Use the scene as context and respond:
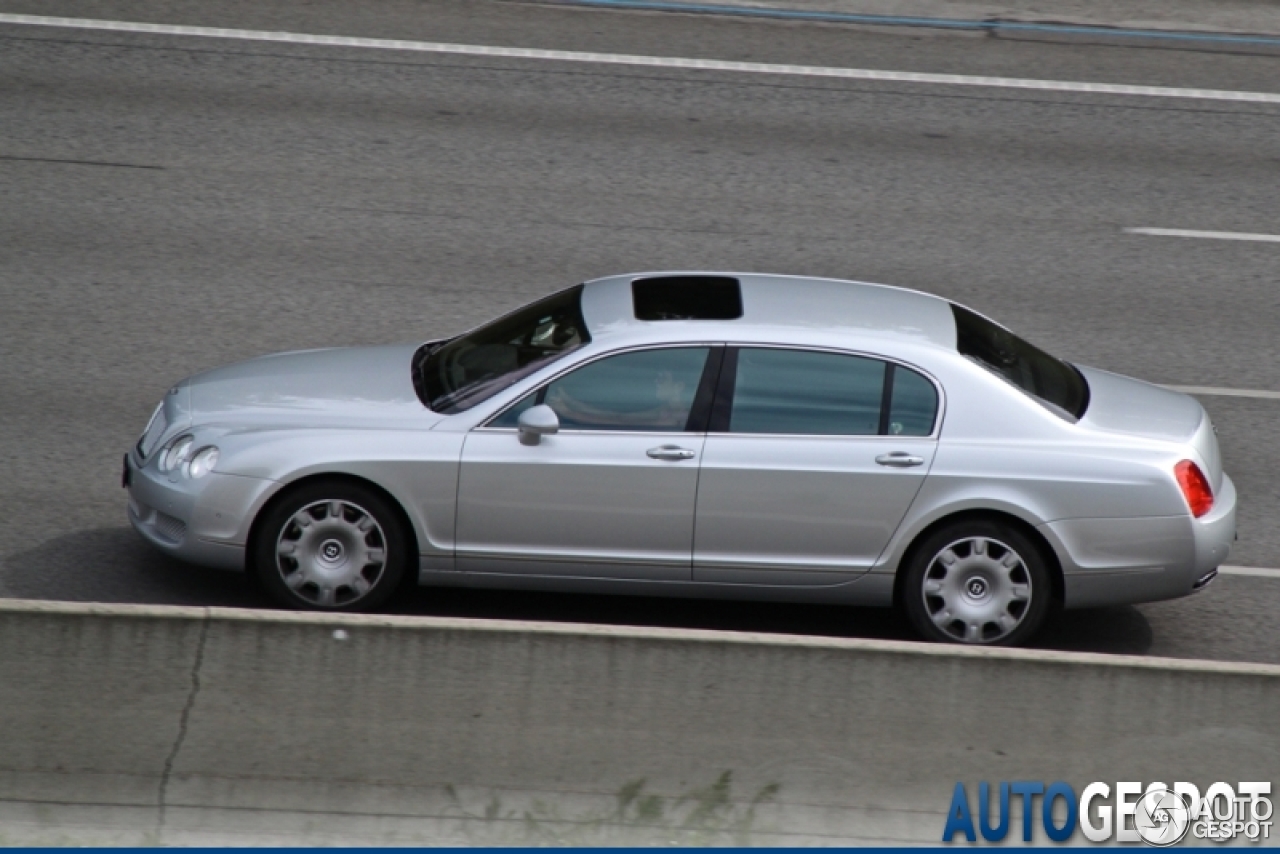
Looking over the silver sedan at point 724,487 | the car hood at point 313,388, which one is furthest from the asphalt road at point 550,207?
the car hood at point 313,388

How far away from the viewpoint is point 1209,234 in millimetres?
12758

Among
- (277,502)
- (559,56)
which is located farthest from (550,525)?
(559,56)

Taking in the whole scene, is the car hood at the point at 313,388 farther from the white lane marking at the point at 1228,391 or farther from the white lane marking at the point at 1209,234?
the white lane marking at the point at 1209,234

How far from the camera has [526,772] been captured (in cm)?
594

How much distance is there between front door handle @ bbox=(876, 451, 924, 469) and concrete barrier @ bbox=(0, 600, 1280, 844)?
1.37m

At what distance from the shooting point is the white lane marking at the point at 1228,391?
34.2 ft

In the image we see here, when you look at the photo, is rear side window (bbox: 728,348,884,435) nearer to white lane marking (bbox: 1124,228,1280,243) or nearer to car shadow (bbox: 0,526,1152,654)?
car shadow (bbox: 0,526,1152,654)

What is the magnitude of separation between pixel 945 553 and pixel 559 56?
30.7 feet

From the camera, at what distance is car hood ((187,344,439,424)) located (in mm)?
7375

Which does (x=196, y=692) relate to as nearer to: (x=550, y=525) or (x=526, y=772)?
(x=526, y=772)

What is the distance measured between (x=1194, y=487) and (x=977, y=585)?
1.05m

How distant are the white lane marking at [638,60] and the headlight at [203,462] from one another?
8.73 m

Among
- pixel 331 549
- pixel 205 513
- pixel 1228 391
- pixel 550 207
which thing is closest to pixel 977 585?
pixel 331 549

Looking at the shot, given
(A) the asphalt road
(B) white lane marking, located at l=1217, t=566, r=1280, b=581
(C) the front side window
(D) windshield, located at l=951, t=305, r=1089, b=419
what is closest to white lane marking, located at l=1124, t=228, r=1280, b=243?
(A) the asphalt road
